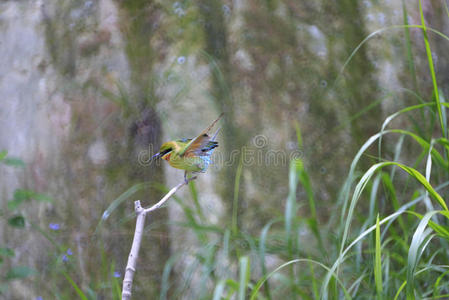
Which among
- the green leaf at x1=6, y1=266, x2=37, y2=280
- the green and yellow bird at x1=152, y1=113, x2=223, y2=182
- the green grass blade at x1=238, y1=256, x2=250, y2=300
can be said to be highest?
the green and yellow bird at x1=152, y1=113, x2=223, y2=182

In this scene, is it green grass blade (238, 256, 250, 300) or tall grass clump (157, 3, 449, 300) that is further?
tall grass clump (157, 3, 449, 300)

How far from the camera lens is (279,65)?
1.16 m

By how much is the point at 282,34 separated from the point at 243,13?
0.36 feet

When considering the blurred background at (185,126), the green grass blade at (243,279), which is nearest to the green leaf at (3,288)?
the blurred background at (185,126)

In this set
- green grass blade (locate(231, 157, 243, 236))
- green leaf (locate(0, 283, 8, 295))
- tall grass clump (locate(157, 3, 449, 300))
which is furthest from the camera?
green leaf (locate(0, 283, 8, 295))

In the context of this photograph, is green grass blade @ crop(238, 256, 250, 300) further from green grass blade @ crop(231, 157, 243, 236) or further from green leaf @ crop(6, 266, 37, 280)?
green leaf @ crop(6, 266, 37, 280)

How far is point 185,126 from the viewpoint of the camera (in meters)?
1.10

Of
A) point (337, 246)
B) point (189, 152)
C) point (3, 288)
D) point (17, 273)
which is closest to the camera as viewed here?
point (189, 152)

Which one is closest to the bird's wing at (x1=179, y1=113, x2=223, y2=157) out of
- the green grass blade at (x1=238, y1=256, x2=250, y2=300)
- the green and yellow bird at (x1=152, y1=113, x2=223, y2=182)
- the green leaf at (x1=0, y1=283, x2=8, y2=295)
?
the green and yellow bird at (x1=152, y1=113, x2=223, y2=182)

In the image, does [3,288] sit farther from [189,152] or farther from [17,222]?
[189,152]

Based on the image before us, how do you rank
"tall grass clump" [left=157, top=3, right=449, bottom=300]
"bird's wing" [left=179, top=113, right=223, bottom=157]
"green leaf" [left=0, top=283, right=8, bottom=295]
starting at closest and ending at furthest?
"bird's wing" [left=179, top=113, right=223, bottom=157] < "tall grass clump" [left=157, top=3, right=449, bottom=300] < "green leaf" [left=0, top=283, right=8, bottom=295]

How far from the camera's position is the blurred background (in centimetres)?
108

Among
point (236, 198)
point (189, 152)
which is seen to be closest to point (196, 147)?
point (189, 152)

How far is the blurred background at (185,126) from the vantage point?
3.55ft
